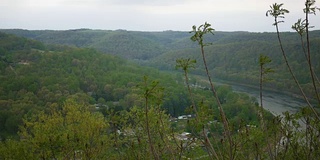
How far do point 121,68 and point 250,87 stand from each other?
27.9m

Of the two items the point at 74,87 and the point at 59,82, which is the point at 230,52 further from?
the point at 59,82

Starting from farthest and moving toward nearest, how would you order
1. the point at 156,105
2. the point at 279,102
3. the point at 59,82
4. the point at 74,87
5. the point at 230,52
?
the point at 230,52, the point at 59,82, the point at 74,87, the point at 279,102, the point at 156,105

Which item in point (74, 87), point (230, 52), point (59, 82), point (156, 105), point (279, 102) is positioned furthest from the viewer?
point (230, 52)

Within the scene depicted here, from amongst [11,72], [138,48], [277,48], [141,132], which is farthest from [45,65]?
[138,48]

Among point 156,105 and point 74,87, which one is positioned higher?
point 156,105

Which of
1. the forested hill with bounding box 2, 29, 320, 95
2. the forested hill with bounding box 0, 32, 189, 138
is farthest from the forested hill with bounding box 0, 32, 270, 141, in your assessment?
the forested hill with bounding box 2, 29, 320, 95

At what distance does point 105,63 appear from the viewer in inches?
2699

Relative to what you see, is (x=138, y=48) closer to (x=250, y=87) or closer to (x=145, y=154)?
(x=250, y=87)

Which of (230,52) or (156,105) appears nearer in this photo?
(156,105)

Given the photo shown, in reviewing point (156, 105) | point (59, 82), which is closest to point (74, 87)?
point (59, 82)

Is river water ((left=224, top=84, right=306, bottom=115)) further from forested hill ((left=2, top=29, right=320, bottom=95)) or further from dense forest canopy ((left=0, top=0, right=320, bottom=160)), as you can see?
forested hill ((left=2, top=29, right=320, bottom=95))

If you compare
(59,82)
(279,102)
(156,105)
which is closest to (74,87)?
(59,82)

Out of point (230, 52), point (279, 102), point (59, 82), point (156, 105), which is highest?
point (156, 105)

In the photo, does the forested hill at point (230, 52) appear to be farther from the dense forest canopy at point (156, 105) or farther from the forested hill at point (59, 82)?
the forested hill at point (59, 82)
